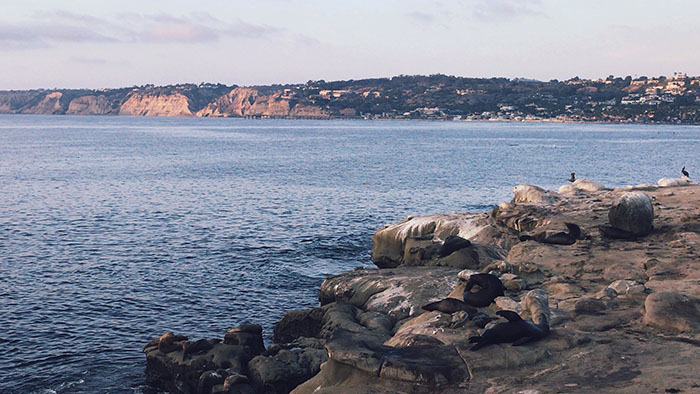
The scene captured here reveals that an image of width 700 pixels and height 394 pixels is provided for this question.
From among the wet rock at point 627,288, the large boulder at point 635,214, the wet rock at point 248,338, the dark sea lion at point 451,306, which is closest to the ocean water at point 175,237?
the wet rock at point 248,338

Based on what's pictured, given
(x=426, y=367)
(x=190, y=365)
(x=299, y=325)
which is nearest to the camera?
(x=426, y=367)

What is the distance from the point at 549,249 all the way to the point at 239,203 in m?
31.9

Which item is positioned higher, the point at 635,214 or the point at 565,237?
the point at 635,214

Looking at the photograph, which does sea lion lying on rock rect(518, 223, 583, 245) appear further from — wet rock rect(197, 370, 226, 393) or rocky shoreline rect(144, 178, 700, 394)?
wet rock rect(197, 370, 226, 393)

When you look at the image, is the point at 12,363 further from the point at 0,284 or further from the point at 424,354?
the point at 424,354

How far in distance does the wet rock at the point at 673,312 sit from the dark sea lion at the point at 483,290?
12.2 feet

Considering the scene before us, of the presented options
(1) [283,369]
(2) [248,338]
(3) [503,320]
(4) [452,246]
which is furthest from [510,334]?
(4) [452,246]

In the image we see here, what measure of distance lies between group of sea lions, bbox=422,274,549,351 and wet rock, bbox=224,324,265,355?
5.09 meters

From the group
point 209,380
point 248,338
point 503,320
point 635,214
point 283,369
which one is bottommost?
point 209,380

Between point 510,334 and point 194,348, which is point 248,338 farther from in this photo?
point 510,334

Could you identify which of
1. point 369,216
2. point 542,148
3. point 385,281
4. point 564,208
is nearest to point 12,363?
point 385,281

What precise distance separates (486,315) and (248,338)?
23.1 feet

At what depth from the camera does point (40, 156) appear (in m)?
90.5

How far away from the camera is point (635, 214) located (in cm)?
2267
